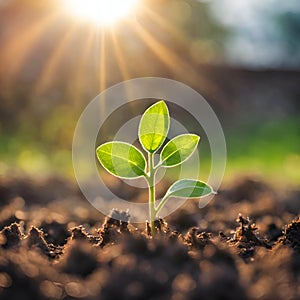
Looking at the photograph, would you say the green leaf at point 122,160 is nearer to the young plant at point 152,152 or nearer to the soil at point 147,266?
the young plant at point 152,152

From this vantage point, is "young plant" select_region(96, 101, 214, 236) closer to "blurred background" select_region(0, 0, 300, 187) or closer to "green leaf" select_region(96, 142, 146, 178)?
"green leaf" select_region(96, 142, 146, 178)

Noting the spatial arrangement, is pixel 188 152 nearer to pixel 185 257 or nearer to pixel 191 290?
pixel 185 257

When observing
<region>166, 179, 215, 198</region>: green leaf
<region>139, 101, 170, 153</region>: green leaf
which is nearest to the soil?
<region>166, 179, 215, 198</region>: green leaf

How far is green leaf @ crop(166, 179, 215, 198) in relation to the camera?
1229mm

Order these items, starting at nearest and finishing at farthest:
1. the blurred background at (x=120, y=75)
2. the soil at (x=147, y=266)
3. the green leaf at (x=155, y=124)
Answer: the soil at (x=147, y=266), the green leaf at (x=155, y=124), the blurred background at (x=120, y=75)

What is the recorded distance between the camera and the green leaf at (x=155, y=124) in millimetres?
1218

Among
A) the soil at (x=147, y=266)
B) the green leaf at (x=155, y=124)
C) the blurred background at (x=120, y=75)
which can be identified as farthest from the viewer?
the blurred background at (x=120, y=75)

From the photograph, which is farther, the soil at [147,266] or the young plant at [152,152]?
the young plant at [152,152]

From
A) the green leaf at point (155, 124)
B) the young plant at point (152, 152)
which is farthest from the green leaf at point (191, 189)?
the green leaf at point (155, 124)

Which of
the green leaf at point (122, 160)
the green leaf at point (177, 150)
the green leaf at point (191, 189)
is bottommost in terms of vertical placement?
the green leaf at point (191, 189)

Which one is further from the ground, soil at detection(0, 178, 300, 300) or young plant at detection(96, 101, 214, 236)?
young plant at detection(96, 101, 214, 236)

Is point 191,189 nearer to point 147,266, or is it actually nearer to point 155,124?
point 155,124

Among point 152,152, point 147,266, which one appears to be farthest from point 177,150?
point 147,266

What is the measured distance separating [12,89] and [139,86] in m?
2.28
